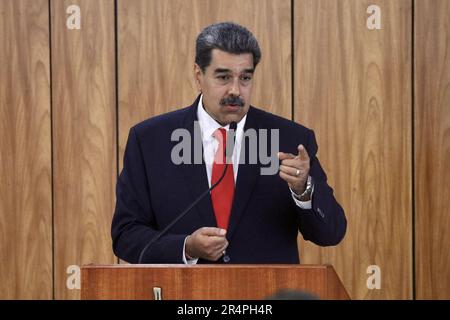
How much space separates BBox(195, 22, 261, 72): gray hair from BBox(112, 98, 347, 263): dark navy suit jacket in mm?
197

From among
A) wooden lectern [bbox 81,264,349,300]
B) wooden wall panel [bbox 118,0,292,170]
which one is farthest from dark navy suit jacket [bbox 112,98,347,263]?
wooden wall panel [bbox 118,0,292,170]

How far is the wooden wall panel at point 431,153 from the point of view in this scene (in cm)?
342

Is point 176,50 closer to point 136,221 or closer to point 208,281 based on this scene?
point 136,221

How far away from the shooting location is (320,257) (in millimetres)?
3443

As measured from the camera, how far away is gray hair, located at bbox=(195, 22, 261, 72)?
7.52ft

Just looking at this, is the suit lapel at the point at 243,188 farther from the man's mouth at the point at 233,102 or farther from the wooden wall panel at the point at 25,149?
the wooden wall panel at the point at 25,149

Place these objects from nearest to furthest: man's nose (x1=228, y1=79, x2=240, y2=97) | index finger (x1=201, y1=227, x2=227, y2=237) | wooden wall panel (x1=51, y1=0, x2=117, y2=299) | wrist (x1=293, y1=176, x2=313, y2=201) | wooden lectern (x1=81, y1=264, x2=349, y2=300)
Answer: wooden lectern (x1=81, y1=264, x2=349, y2=300) < index finger (x1=201, y1=227, x2=227, y2=237) < wrist (x1=293, y1=176, x2=313, y2=201) < man's nose (x1=228, y1=79, x2=240, y2=97) < wooden wall panel (x1=51, y1=0, x2=117, y2=299)

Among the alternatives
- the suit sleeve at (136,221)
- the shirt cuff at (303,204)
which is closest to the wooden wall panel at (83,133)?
the suit sleeve at (136,221)

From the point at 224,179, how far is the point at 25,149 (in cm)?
149

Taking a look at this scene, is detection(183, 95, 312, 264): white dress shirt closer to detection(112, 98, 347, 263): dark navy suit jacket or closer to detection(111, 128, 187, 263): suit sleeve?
detection(112, 98, 347, 263): dark navy suit jacket

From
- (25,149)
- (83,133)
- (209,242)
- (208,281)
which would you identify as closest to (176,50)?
(83,133)
